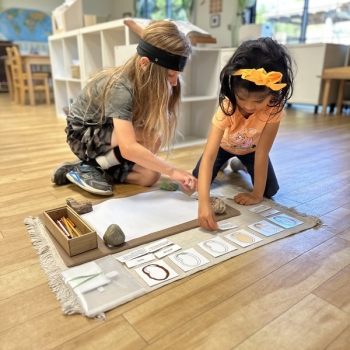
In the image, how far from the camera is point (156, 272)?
74cm

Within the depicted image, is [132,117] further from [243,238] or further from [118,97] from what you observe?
[243,238]

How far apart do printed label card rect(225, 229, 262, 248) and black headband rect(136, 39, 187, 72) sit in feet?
1.82

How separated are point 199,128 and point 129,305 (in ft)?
5.33

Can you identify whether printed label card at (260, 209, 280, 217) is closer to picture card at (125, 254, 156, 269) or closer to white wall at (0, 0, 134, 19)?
picture card at (125, 254, 156, 269)

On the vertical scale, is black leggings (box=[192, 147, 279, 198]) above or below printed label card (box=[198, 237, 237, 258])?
above

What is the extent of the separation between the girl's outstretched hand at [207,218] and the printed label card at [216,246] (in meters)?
0.04

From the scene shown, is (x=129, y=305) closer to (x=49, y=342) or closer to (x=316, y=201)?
(x=49, y=342)

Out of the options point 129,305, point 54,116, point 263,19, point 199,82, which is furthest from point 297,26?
point 129,305

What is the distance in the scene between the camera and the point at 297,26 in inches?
164

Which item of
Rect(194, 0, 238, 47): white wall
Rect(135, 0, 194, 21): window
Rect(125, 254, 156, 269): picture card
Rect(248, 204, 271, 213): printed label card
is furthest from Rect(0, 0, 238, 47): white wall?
Rect(125, 254, 156, 269): picture card

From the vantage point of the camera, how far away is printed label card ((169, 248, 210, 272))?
76 cm

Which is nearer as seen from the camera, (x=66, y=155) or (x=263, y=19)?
(x=66, y=155)

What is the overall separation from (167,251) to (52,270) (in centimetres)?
27

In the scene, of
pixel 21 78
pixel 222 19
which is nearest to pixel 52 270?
pixel 21 78
